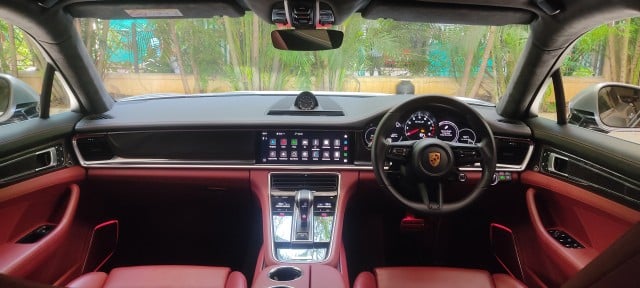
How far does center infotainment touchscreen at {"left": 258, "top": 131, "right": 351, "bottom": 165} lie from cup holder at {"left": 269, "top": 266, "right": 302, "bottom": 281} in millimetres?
795

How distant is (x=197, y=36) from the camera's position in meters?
2.83

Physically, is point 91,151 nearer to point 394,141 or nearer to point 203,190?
point 203,190

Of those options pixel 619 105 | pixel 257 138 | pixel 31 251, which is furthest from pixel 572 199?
pixel 31 251

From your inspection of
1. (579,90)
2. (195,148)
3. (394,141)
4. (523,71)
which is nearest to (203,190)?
(195,148)

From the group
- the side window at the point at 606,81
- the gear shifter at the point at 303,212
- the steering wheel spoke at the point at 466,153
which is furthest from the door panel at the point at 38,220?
the side window at the point at 606,81

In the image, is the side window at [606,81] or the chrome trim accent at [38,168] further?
the side window at [606,81]

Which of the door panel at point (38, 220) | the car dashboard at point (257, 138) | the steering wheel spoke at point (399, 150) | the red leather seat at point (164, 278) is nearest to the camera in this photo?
the red leather seat at point (164, 278)

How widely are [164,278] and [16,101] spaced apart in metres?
1.44

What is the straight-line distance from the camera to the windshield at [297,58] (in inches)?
107

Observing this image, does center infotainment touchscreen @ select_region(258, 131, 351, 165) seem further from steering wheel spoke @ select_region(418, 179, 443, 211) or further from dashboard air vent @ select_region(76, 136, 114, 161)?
dashboard air vent @ select_region(76, 136, 114, 161)

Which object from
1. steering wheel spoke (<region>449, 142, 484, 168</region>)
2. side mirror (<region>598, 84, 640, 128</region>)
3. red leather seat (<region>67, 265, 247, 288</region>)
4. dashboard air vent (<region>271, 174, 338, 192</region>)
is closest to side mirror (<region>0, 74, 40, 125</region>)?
red leather seat (<region>67, 265, 247, 288</region>)

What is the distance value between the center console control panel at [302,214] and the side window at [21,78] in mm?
1430

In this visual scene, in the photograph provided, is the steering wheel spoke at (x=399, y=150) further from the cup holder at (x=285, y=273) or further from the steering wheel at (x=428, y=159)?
the cup holder at (x=285, y=273)

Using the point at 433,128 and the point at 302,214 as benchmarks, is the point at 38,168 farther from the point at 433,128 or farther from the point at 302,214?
the point at 433,128
